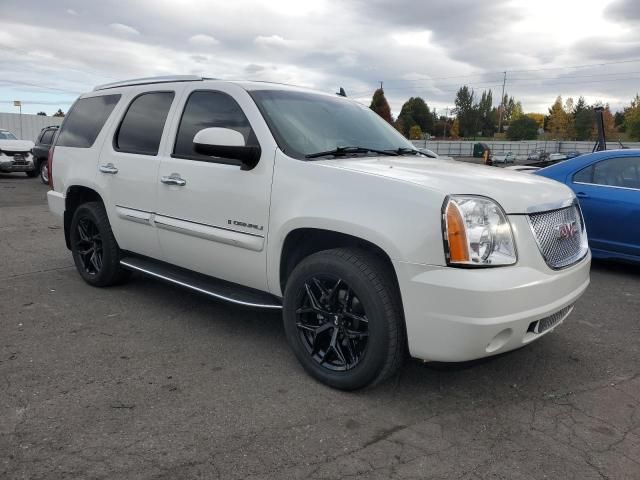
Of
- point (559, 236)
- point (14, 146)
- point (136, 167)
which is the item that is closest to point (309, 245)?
point (559, 236)

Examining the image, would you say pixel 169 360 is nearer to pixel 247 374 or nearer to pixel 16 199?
pixel 247 374

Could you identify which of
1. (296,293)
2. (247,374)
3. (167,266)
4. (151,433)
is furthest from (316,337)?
(167,266)

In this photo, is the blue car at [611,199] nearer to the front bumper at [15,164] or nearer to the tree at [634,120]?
the front bumper at [15,164]

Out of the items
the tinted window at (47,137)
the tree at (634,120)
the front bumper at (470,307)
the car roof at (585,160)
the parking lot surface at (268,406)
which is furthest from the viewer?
the tree at (634,120)

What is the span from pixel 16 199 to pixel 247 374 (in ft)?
38.0

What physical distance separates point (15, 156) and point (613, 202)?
1762 cm

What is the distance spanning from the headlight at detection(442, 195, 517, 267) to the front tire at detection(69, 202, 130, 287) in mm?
3274

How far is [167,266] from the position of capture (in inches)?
173

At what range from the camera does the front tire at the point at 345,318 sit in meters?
2.91

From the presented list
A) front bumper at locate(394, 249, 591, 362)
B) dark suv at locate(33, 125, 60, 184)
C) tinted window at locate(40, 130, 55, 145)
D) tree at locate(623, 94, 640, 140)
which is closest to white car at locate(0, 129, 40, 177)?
dark suv at locate(33, 125, 60, 184)

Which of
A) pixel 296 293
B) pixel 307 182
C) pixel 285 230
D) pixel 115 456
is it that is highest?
pixel 307 182

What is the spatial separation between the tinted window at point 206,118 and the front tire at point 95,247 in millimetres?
1258

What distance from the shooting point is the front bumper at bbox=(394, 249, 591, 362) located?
8.72 feet

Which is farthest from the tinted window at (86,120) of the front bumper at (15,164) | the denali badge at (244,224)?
the front bumper at (15,164)
